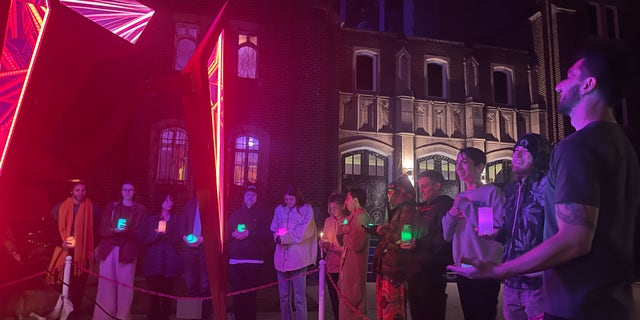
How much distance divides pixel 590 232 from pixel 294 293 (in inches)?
205

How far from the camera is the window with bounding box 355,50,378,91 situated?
52.6ft

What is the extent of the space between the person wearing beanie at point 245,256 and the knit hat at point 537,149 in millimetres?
4124

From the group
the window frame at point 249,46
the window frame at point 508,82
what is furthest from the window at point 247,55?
the window frame at point 508,82

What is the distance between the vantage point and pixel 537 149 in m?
3.63

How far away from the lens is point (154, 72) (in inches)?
468

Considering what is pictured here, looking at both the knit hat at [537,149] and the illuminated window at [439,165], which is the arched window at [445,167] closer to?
the illuminated window at [439,165]

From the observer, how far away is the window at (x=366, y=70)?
1603cm

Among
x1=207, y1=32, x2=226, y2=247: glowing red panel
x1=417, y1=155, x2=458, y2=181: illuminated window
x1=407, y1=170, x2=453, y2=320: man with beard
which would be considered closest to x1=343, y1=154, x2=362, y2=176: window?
x1=417, y1=155, x2=458, y2=181: illuminated window

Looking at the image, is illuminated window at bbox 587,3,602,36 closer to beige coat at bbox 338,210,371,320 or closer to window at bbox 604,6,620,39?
window at bbox 604,6,620,39

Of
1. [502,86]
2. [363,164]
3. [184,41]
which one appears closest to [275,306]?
[184,41]


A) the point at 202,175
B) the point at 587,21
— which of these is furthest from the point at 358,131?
the point at 202,175

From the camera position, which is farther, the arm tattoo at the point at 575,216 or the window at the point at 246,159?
the window at the point at 246,159

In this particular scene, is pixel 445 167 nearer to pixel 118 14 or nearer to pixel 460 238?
pixel 460 238

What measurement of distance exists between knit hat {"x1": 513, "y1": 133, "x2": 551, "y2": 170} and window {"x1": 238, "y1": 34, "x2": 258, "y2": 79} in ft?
32.3
